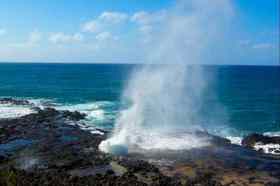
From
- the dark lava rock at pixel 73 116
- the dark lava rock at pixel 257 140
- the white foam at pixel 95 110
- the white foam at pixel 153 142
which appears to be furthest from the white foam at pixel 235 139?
the dark lava rock at pixel 73 116

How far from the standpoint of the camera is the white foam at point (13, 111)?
61.7 meters

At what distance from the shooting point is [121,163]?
1374 inches

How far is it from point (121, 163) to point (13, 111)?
125 ft

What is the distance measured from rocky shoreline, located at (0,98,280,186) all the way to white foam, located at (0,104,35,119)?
49.4 ft

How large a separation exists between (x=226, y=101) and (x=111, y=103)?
30.9 metres

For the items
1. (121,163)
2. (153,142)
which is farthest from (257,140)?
(121,163)

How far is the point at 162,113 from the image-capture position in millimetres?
67375

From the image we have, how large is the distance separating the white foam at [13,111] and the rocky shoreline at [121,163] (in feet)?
49.4

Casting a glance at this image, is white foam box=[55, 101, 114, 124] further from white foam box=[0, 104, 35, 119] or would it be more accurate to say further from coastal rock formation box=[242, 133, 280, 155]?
coastal rock formation box=[242, 133, 280, 155]

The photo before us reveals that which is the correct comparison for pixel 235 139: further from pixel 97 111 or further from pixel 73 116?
pixel 97 111

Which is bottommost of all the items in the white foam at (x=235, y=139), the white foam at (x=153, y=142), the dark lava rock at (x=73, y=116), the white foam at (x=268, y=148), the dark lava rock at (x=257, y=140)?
the white foam at (x=235, y=139)

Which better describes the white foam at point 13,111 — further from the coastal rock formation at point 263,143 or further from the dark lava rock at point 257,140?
the coastal rock formation at point 263,143

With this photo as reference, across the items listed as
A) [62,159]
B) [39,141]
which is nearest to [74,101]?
[39,141]

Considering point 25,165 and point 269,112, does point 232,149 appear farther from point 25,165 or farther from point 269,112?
point 269,112
